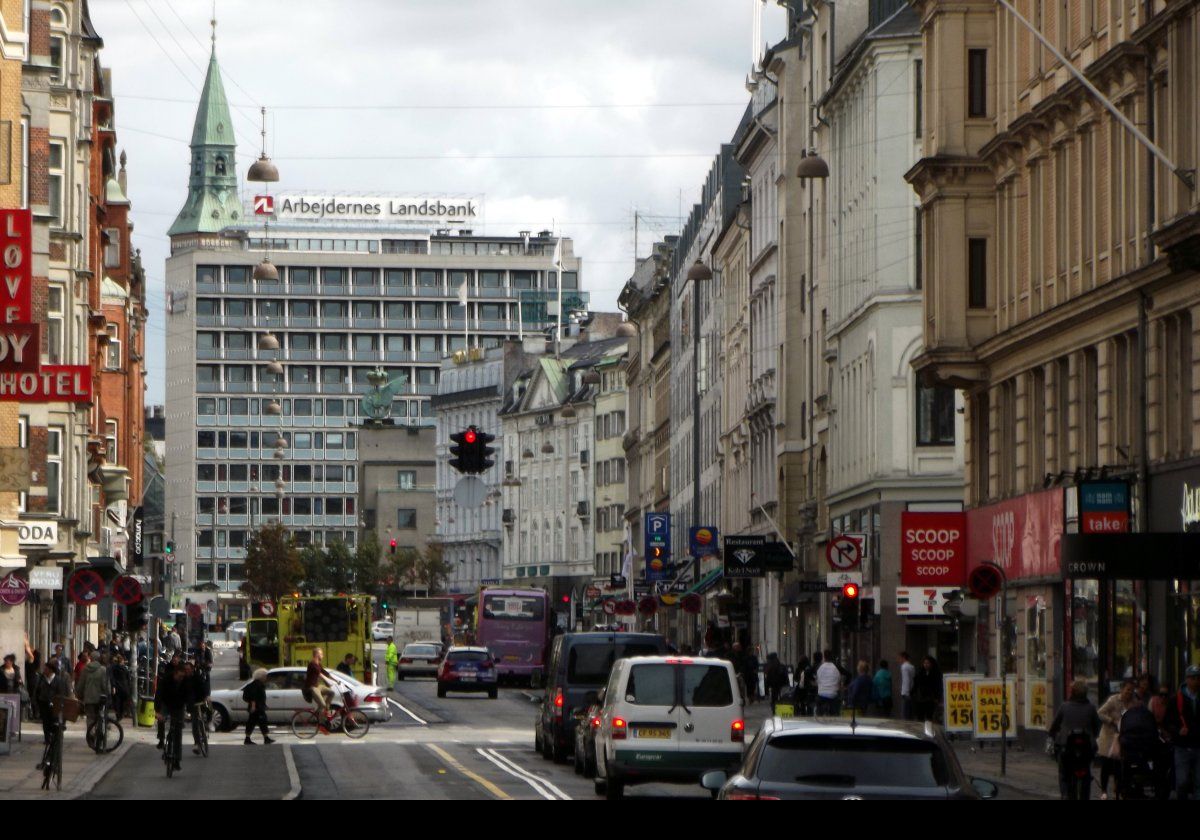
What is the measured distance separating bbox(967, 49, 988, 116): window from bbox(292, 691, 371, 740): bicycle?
53.2 feet

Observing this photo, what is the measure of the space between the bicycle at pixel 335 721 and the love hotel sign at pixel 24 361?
1349 centimetres

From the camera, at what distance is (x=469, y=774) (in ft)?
101

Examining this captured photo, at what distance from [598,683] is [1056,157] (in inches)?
484

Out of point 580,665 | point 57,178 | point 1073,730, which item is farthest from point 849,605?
point 57,178

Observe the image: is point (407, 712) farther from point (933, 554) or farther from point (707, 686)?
point (707, 686)

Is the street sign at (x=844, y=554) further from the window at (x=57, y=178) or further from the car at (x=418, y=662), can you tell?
the car at (x=418, y=662)

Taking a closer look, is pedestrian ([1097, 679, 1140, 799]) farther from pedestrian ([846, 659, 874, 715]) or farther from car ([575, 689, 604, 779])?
pedestrian ([846, 659, 874, 715])

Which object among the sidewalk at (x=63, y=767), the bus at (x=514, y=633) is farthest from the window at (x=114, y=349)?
the sidewalk at (x=63, y=767)

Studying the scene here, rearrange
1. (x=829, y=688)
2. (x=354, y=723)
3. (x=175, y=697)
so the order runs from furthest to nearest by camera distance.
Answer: (x=354, y=723)
(x=829, y=688)
(x=175, y=697)

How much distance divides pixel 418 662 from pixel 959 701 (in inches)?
2233

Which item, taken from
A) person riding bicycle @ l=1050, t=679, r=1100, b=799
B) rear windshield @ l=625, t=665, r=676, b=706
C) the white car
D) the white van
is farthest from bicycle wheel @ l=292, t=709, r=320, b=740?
person riding bicycle @ l=1050, t=679, r=1100, b=799

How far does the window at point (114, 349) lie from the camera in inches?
3457
